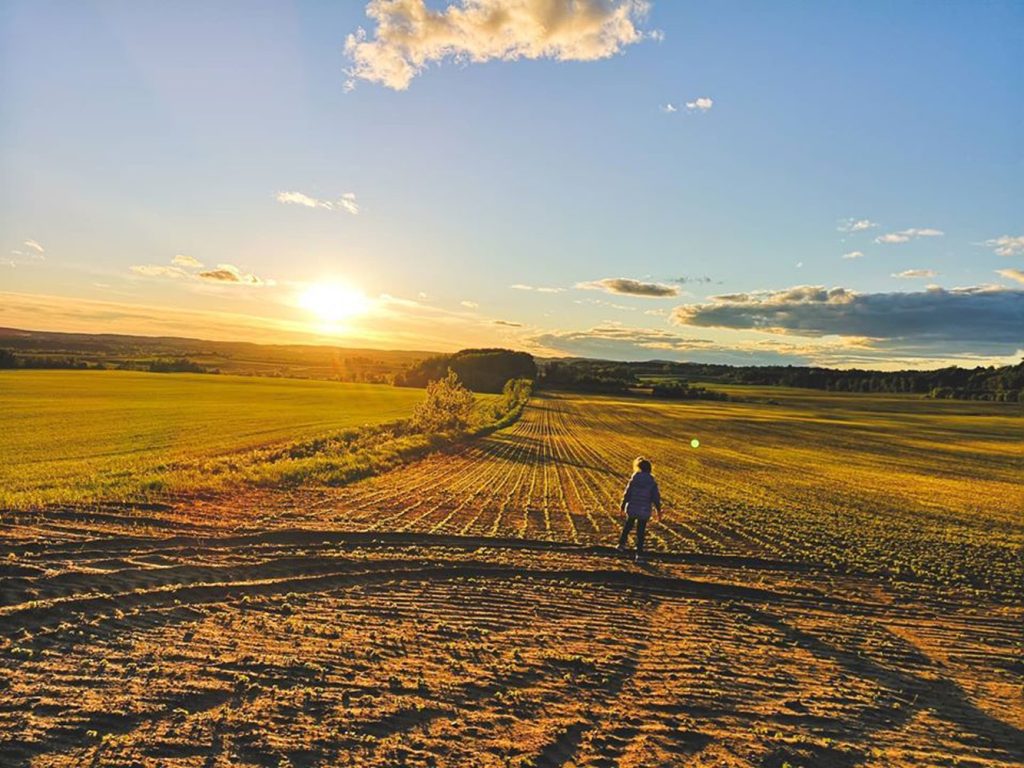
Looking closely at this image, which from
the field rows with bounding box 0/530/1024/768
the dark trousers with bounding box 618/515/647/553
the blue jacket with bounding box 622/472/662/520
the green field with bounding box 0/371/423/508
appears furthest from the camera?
the green field with bounding box 0/371/423/508

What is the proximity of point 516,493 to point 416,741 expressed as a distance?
17.1 meters

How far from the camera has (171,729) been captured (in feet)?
17.7

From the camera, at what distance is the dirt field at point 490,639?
5633 millimetres

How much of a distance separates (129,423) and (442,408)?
21.1 m

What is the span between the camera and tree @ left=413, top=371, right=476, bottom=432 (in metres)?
47.0

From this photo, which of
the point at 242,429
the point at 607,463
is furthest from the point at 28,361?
the point at 607,463

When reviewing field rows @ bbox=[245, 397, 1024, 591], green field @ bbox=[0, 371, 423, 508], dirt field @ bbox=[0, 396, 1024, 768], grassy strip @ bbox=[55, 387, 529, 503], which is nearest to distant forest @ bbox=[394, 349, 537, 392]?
green field @ bbox=[0, 371, 423, 508]

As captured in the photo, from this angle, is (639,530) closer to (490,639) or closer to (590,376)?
(490,639)

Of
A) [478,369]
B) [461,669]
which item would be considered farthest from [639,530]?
[478,369]

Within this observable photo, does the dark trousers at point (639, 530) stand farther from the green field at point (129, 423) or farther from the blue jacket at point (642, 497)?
the green field at point (129, 423)

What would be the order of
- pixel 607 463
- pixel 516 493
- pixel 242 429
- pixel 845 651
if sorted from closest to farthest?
pixel 845 651 → pixel 516 493 → pixel 607 463 → pixel 242 429

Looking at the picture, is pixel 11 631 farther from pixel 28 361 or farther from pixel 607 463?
pixel 28 361

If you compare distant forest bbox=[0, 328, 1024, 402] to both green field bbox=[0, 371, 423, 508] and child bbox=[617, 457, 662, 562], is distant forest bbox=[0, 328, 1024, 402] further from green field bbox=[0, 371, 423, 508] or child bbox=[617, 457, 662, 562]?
child bbox=[617, 457, 662, 562]

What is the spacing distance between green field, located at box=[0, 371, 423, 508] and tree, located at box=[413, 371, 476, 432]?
21.6ft
